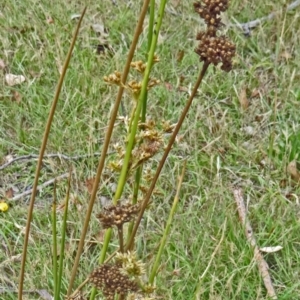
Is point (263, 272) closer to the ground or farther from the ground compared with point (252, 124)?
closer to the ground

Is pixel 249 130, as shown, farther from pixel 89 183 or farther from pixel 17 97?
pixel 17 97

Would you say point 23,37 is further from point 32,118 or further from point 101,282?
point 101,282

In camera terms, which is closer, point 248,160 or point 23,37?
point 248,160

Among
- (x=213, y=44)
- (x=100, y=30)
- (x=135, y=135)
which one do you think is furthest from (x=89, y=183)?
(x=213, y=44)

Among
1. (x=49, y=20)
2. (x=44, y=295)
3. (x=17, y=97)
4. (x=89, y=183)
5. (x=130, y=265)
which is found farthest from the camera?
(x=49, y=20)

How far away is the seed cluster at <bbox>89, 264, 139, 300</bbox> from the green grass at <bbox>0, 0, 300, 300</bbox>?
1.03m

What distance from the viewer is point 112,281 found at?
860 millimetres

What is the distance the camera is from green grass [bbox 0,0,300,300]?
2.00 m

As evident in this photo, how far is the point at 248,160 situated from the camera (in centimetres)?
247

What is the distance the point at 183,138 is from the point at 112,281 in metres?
1.71

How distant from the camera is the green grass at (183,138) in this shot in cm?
200

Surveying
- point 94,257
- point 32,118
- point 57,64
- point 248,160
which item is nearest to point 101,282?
point 94,257

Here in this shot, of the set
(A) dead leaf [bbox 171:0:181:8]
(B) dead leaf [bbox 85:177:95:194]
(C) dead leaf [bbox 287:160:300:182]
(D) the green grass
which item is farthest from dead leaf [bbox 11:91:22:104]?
(C) dead leaf [bbox 287:160:300:182]

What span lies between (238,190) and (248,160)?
0.24 metres
